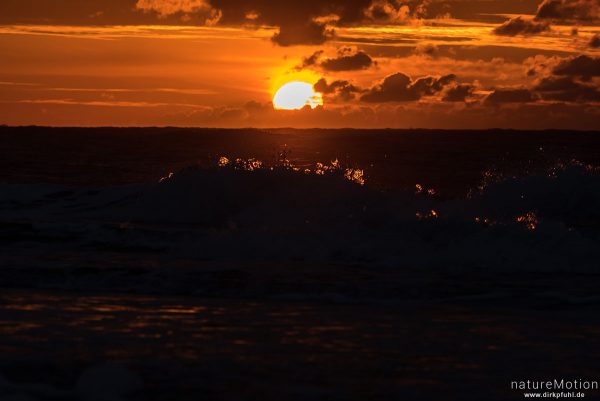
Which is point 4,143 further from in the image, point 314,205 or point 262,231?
point 262,231

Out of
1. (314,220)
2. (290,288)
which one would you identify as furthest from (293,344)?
(314,220)

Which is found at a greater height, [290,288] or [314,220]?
[314,220]

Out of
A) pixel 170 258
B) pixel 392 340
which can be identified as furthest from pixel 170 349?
pixel 170 258

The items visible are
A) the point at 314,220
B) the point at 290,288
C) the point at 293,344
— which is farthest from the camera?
the point at 314,220

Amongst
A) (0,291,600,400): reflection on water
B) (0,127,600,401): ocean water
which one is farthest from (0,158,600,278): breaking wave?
(0,291,600,400): reflection on water

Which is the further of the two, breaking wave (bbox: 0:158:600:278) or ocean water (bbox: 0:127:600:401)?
breaking wave (bbox: 0:158:600:278)

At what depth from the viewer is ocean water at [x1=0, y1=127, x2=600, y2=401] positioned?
27.4 ft

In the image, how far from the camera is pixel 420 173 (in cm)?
4481

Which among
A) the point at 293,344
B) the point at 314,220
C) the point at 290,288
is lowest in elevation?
the point at 293,344

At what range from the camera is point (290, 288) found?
13391 millimetres

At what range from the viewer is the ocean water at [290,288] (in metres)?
8.34

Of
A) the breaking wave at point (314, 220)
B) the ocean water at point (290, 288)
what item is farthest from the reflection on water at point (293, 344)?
the breaking wave at point (314, 220)

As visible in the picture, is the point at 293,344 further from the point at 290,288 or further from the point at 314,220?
the point at 314,220

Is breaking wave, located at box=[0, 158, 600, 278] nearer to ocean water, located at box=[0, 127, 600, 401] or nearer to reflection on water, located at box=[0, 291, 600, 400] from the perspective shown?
ocean water, located at box=[0, 127, 600, 401]
